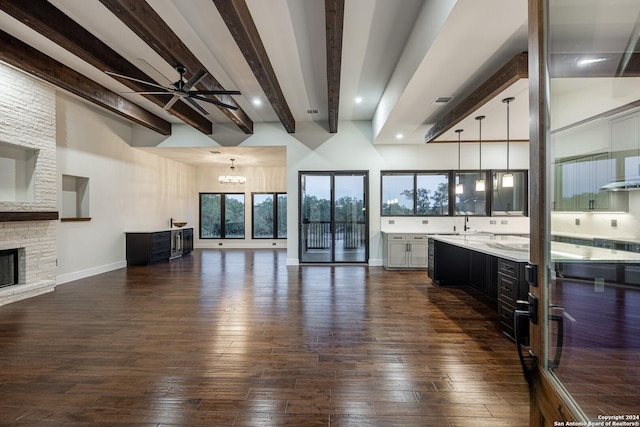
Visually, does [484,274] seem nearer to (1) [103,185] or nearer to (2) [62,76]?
(2) [62,76]

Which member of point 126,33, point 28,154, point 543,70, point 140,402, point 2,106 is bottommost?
point 140,402

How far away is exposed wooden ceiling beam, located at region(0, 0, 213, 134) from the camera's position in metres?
2.81

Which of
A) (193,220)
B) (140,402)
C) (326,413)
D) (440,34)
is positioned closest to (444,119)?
(440,34)

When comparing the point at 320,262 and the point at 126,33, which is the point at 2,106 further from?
the point at 320,262

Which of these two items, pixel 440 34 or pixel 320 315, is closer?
pixel 440 34

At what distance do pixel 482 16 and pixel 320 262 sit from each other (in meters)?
5.66

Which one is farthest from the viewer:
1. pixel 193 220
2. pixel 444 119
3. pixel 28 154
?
pixel 193 220

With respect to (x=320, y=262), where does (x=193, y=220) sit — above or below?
above

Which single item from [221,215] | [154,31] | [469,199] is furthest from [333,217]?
[221,215]

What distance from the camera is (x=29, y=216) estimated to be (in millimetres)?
4375

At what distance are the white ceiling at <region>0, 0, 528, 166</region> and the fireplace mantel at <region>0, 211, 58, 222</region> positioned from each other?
2.33 m

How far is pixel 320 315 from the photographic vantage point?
3586 millimetres

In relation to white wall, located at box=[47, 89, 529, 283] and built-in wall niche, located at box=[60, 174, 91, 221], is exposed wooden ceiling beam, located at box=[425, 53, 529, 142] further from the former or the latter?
built-in wall niche, located at box=[60, 174, 91, 221]

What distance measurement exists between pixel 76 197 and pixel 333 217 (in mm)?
5479
